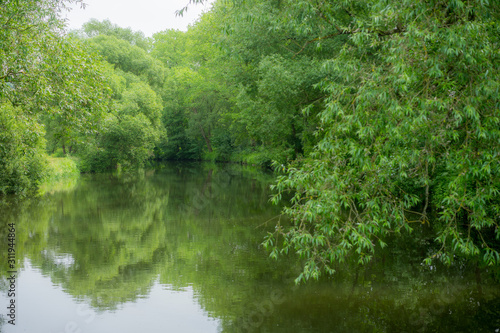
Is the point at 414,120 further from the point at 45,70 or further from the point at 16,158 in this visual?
the point at 16,158

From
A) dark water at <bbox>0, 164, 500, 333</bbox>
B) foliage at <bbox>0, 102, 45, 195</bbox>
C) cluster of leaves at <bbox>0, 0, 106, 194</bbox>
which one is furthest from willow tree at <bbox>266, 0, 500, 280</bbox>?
foliage at <bbox>0, 102, 45, 195</bbox>

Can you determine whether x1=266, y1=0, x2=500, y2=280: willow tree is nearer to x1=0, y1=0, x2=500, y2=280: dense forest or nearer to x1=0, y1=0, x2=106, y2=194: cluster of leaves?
x1=0, y1=0, x2=500, y2=280: dense forest

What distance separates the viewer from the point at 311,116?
2116 cm

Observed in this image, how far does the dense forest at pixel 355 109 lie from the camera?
16.2 feet

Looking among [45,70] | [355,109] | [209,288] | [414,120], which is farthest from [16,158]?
[414,120]

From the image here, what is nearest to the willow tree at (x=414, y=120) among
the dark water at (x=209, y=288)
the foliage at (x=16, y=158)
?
the dark water at (x=209, y=288)

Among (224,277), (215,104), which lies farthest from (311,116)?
(215,104)

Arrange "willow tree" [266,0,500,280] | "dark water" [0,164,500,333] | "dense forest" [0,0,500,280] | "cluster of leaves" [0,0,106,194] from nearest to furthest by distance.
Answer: "willow tree" [266,0,500,280]
"dense forest" [0,0,500,280]
"dark water" [0,164,500,333]
"cluster of leaves" [0,0,106,194]

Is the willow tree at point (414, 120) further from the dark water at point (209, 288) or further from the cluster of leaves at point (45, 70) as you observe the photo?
the cluster of leaves at point (45, 70)

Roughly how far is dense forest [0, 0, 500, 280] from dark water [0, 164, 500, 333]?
70 cm

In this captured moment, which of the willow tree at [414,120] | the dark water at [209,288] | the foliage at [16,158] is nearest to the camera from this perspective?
the willow tree at [414,120]

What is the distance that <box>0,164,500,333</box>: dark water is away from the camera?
6.18 m

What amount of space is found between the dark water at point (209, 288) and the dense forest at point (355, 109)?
703 millimetres

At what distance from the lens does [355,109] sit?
18.3ft
